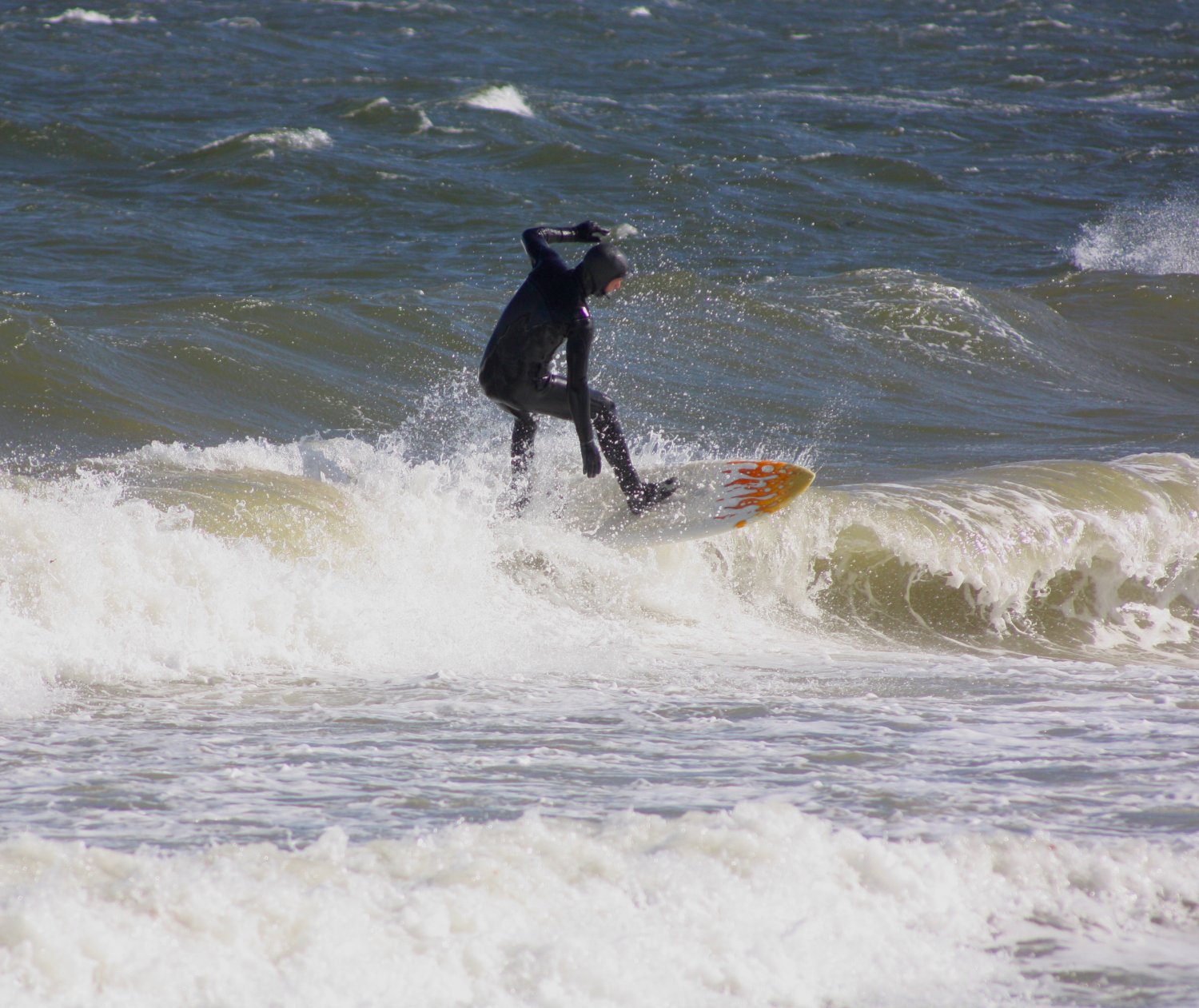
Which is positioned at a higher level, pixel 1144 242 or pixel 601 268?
pixel 1144 242

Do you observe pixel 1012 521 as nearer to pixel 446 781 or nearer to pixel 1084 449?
pixel 1084 449

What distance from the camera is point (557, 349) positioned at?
6.36m

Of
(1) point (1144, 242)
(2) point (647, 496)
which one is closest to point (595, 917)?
(2) point (647, 496)

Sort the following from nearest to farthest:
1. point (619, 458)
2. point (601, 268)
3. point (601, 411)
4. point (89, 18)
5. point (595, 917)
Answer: point (595, 917) → point (601, 268) → point (601, 411) → point (619, 458) → point (89, 18)

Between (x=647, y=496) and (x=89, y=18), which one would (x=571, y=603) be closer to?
(x=647, y=496)

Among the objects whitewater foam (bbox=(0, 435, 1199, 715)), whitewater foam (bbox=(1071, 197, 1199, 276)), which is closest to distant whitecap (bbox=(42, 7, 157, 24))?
whitewater foam (bbox=(1071, 197, 1199, 276))

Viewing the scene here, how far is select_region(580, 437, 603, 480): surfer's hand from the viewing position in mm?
6469

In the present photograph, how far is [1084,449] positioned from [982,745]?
7.13 metres

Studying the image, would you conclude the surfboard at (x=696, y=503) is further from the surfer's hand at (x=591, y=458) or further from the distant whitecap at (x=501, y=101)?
the distant whitecap at (x=501, y=101)

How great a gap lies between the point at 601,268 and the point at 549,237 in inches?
26.0

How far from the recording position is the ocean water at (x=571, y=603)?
314 cm

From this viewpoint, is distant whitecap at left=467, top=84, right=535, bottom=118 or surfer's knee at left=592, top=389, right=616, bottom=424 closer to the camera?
surfer's knee at left=592, top=389, right=616, bottom=424

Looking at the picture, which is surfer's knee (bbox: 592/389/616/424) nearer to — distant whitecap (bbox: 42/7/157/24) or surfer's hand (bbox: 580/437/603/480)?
surfer's hand (bbox: 580/437/603/480)

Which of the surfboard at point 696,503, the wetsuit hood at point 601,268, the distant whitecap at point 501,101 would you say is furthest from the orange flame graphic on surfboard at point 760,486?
the distant whitecap at point 501,101
